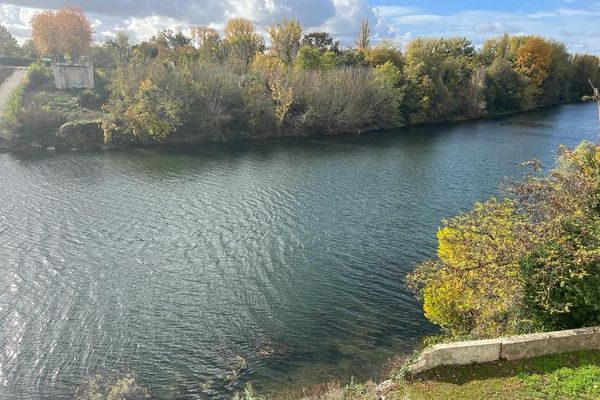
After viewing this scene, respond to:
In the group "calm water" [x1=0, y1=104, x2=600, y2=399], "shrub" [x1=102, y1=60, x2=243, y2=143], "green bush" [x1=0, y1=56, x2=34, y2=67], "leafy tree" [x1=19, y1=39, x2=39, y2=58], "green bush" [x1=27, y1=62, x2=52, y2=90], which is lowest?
"calm water" [x1=0, y1=104, x2=600, y2=399]

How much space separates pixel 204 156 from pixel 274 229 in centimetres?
2572

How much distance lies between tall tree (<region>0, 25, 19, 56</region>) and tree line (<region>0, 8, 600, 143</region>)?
20.2 inches

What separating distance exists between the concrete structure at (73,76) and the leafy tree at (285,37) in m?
31.7

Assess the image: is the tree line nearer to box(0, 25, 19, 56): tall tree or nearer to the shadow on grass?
box(0, 25, 19, 56): tall tree

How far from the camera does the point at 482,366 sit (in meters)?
12.5

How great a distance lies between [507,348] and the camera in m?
12.7

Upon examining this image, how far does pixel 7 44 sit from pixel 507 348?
10841 centimetres

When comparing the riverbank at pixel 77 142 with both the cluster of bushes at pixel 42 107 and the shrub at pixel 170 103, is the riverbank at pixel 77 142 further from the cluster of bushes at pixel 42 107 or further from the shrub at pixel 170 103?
the shrub at pixel 170 103

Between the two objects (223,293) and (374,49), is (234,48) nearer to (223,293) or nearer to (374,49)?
(374,49)

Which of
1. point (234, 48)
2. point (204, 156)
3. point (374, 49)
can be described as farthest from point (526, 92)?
point (204, 156)

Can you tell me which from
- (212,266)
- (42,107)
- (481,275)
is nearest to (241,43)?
(42,107)

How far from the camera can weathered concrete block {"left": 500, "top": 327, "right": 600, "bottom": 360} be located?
12.7 meters

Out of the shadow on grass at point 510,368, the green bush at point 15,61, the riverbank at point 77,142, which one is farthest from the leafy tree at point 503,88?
the green bush at point 15,61

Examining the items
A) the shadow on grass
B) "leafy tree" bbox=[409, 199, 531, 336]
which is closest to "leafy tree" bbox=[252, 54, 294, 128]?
"leafy tree" bbox=[409, 199, 531, 336]
